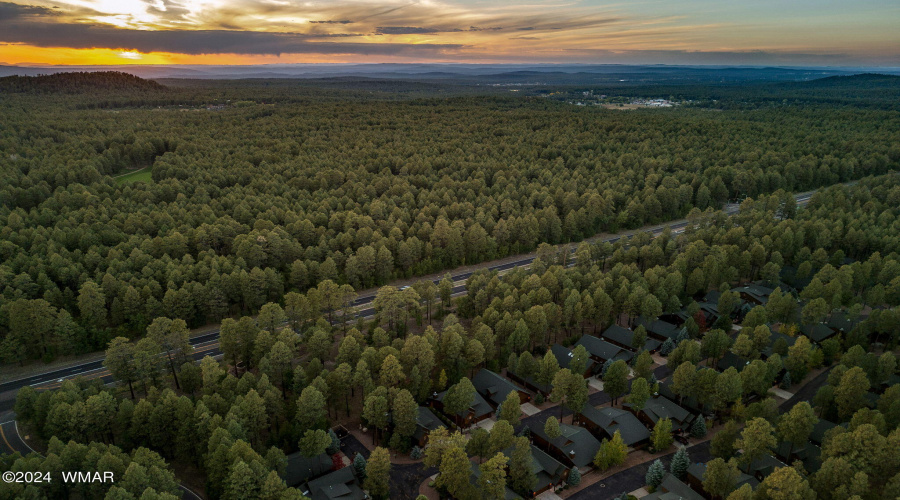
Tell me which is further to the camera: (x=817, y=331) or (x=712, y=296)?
(x=712, y=296)

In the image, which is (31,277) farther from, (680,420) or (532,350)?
(680,420)

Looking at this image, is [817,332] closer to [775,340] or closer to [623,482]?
[775,340]

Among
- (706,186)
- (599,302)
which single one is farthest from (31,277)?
(706,186)

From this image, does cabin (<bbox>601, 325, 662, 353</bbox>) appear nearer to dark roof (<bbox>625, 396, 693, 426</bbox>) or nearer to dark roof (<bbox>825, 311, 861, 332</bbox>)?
dark roof (<bbox>625, 396, 693, 426</bbox>)

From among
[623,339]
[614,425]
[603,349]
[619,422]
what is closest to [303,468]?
[614,425]

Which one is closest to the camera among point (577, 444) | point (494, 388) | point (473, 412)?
point (577, 444)
